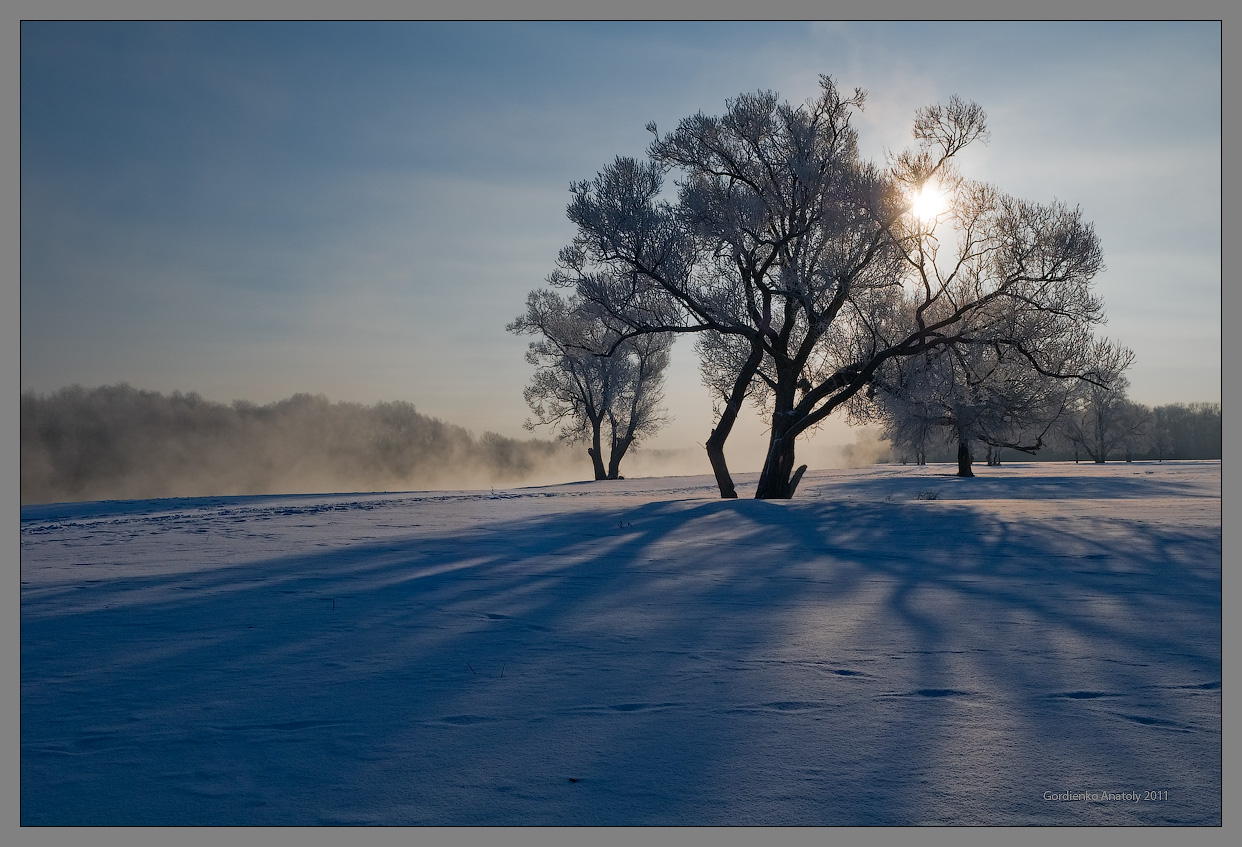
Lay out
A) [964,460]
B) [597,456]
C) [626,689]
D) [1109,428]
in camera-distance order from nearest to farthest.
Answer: [626,689] < [964,460] < [597,456] < [1109,428]

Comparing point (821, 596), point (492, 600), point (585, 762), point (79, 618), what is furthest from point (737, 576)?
point (79, 618)

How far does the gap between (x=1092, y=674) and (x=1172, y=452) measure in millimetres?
67856

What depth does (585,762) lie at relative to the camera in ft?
9.09

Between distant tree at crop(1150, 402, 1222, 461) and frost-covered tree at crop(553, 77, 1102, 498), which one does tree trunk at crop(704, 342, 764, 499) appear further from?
distant tree at crop(1150, 402, 1222, 461)

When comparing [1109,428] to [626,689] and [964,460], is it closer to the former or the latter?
[964,460]

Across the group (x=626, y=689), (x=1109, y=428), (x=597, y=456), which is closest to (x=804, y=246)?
(x=626, y=689)

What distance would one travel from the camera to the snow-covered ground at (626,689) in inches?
102

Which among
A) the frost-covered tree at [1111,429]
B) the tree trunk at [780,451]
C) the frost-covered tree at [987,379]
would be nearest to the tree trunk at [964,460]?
the frost-covered tree at [987,379]

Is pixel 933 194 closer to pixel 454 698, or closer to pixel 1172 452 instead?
pixel 454 698

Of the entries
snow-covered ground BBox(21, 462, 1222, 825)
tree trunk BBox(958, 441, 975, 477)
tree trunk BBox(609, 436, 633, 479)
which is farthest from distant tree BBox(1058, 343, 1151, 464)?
snow-covered ground BBox(21, 462, 1222, 825)

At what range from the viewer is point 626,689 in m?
3.57

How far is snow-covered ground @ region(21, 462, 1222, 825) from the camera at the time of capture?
2.58 meters

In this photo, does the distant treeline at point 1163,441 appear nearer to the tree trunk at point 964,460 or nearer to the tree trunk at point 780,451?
the tree trunk at point 964,460

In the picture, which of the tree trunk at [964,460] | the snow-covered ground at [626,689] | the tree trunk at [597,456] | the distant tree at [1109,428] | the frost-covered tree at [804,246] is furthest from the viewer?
the distant tree at [1109,428]
